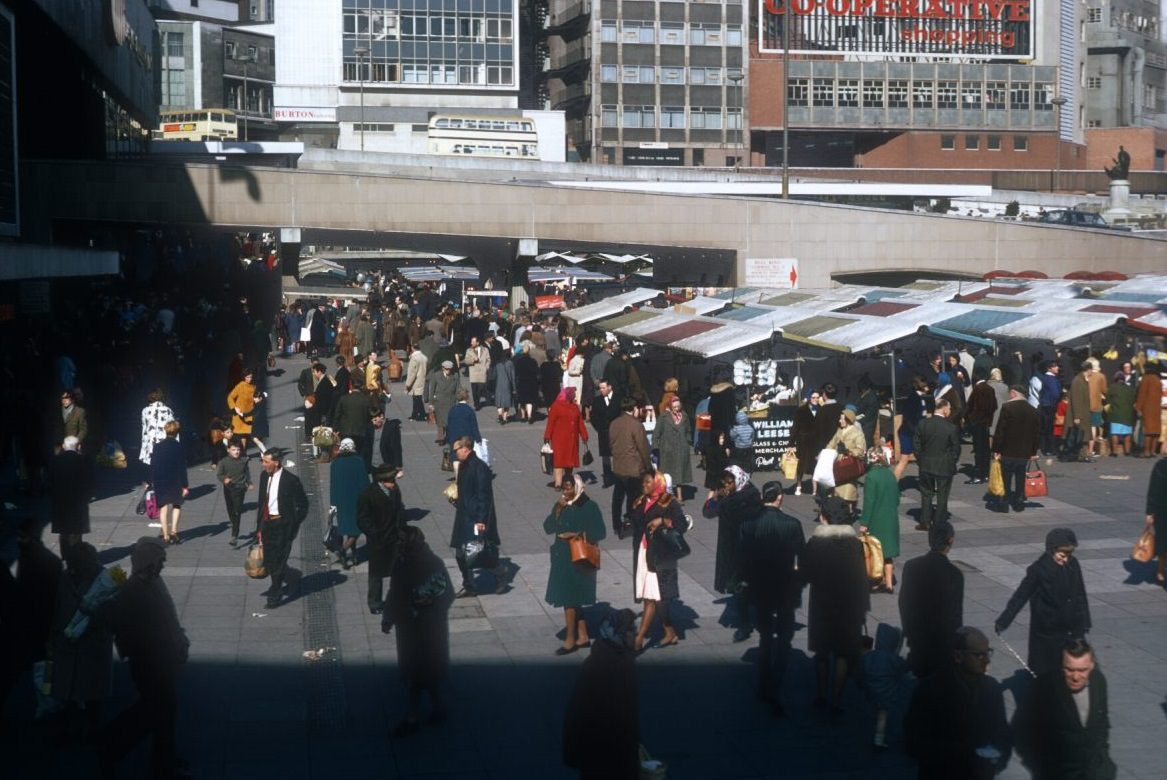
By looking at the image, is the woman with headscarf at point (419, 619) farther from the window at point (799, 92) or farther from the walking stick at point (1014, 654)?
the window at point (799, 92)

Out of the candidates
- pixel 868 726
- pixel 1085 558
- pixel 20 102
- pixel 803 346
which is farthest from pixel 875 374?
pixel 20 102

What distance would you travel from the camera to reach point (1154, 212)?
71.1 metres

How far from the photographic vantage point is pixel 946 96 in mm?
98688

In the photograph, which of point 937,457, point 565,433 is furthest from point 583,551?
point 565,433

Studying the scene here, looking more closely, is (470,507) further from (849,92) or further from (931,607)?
(849,92)

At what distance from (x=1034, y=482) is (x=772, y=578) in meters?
7.69

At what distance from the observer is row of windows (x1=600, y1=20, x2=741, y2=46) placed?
98.4m

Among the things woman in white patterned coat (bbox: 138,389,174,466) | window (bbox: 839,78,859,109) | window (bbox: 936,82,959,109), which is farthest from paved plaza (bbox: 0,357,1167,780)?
window (bbox: 936,82,959,109)

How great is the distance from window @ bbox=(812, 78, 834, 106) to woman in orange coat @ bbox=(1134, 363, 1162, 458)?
254 ft

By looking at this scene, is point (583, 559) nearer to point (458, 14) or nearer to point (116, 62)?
point (116, 62)

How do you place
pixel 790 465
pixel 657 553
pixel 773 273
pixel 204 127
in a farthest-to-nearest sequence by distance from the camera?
pixel 204 127, pixel 773 273, pixel 790 465, pixel 657 553

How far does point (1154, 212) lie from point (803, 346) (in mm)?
54685

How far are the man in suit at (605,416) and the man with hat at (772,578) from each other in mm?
8234

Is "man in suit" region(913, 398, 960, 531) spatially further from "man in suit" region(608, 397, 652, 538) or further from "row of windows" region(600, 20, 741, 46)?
"row of windows" region(600, 20, 741, 46)
